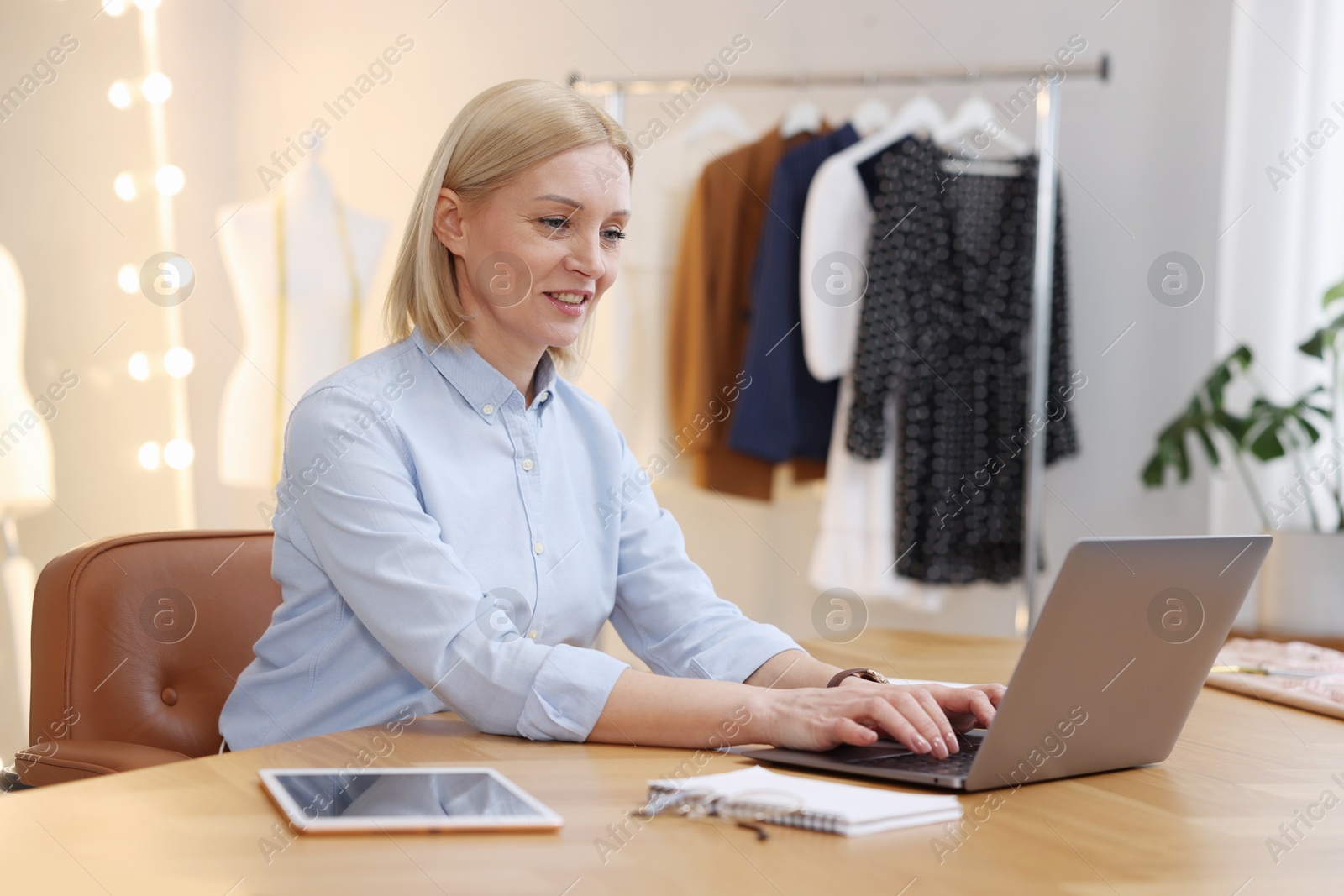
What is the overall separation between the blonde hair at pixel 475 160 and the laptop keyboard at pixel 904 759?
60cm

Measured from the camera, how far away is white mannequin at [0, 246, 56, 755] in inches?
95.0

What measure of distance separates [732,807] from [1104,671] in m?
0.30

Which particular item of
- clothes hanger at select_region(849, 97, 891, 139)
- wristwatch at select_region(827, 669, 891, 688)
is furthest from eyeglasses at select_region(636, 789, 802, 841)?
clothes hanger at select_region(849, 97, 891, 139)

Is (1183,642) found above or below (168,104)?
below

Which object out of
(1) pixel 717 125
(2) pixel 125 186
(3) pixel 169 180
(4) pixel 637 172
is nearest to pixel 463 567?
(4) pixel 637 172

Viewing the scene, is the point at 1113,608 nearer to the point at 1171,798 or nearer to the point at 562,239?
Result: the point at 1171,798

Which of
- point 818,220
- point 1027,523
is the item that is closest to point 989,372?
point 1027,523

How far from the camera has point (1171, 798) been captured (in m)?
0.86

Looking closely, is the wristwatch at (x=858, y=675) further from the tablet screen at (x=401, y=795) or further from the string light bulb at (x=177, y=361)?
the string light bulb at (x=177, y=361)

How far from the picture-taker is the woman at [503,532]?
1.00 m

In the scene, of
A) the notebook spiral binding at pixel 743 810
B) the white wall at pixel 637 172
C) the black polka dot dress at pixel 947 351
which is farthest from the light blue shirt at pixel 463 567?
the white wall at pixel 637 172

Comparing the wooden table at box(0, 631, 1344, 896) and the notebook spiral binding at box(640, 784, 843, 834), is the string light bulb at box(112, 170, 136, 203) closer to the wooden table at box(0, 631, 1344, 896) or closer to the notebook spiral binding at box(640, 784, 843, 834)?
the wooden table at box(0, 631, 1344, 896)

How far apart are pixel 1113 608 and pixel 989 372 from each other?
200 cm

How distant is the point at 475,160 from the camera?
122cm
